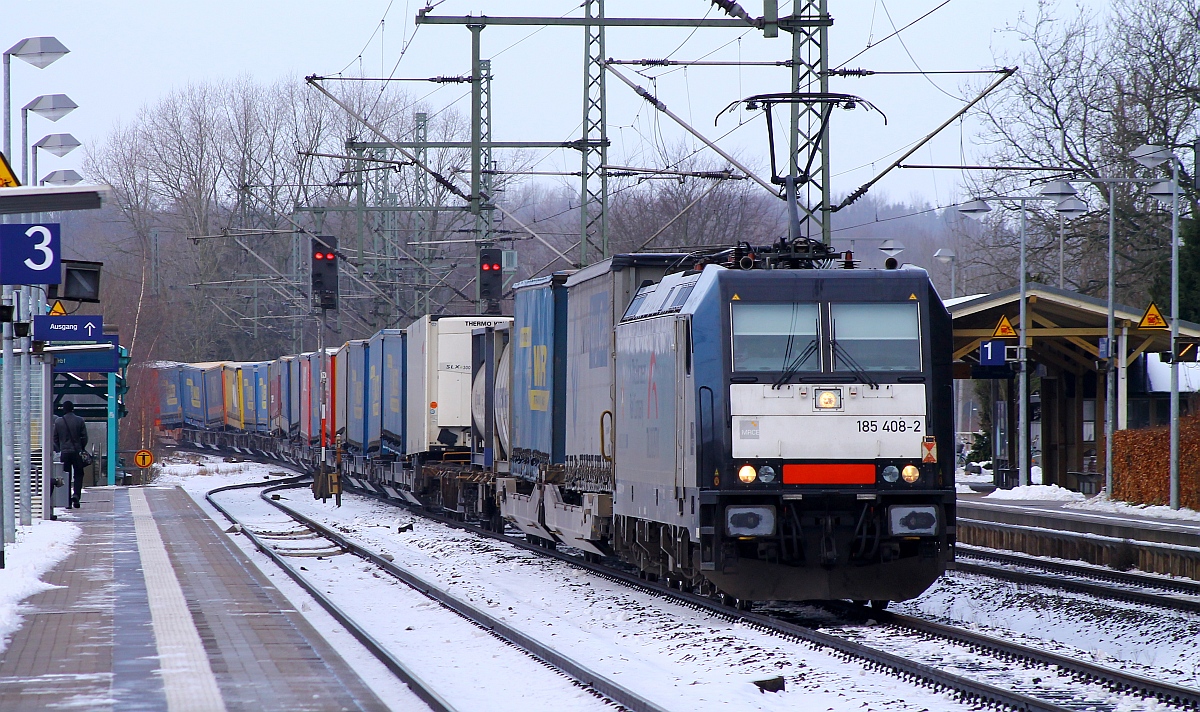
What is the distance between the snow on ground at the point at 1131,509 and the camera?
82.5ft

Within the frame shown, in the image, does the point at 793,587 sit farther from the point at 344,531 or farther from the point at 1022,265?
the point at 1022,265

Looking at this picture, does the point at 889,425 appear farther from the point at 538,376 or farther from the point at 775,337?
the point at 538,376

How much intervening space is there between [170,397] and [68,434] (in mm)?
43773

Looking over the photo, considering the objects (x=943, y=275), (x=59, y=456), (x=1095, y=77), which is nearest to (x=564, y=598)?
(x=59, y=456)

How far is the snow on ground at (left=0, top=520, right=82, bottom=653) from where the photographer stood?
13277mm

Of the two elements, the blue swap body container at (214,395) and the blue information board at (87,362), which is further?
the blue swap body container at (214,395)

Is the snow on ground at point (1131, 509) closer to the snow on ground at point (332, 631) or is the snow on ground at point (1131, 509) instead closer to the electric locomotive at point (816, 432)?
the electric locomotive at point (816, 432)

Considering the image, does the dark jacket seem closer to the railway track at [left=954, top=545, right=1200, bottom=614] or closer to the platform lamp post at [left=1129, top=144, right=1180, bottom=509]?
the railway track at [left=954, top=545, right=1200, bottom=614]

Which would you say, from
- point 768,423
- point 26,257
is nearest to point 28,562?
point 26,257

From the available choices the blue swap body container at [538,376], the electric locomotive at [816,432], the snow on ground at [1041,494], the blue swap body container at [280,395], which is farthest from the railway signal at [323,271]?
the electric locomotive at [816,432]

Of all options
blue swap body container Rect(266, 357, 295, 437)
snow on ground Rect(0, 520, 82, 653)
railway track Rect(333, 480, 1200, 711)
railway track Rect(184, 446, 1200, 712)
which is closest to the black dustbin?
railway track Rect(184, 446, 1200, 712)

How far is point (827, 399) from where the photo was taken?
12.5m

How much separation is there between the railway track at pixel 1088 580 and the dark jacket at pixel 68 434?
1879 cm

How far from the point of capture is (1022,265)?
30750 mm
